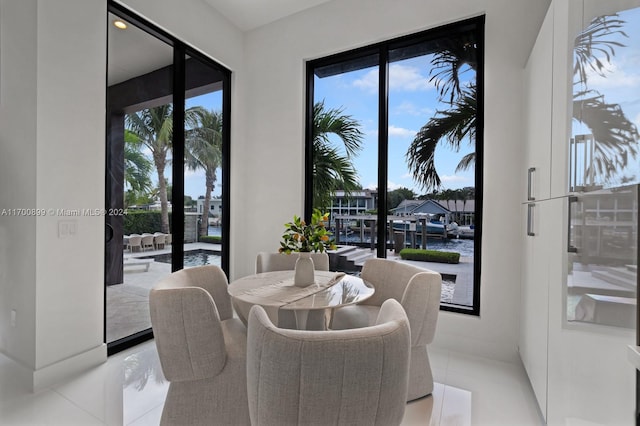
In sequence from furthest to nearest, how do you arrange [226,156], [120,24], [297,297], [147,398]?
[226,156], [120,24], [147,398], [297,297]

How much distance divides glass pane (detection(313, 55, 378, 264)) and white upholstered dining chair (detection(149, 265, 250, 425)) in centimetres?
189

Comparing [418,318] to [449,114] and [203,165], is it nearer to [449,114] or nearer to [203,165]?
[449,114]

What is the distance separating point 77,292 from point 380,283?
7.47 feet

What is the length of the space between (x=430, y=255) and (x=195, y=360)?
7.27 ft

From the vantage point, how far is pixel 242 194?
3.68 m

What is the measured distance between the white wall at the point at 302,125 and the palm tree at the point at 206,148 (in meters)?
0.27

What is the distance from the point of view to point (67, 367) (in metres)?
2.11

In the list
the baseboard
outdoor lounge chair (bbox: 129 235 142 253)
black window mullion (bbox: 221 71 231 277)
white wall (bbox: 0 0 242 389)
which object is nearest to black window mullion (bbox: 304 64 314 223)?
black window mullion (bbox: 221 71 231 277)

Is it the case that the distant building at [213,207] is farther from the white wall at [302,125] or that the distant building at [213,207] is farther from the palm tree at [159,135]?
the palm tree at [159,135]

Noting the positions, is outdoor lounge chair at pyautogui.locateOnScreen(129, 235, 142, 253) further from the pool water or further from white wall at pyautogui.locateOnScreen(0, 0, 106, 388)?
white wall at pyautogui.locateOnScreen(0, 0, 106, 388)

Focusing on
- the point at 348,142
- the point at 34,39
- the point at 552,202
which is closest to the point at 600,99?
the point at 552,202

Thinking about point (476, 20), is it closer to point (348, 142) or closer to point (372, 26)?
point (372, 26)

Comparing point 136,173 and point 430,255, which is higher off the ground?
point 136,173

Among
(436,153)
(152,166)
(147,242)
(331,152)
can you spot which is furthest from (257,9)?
(147,242)
